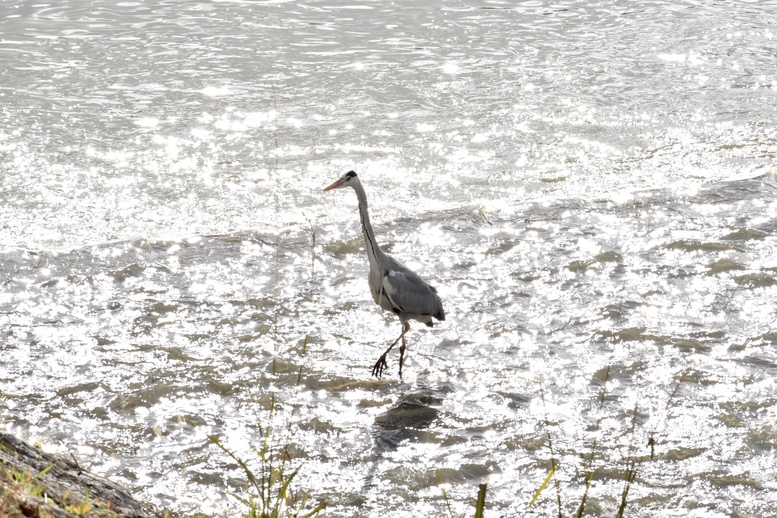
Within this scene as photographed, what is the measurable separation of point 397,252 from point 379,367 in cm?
167

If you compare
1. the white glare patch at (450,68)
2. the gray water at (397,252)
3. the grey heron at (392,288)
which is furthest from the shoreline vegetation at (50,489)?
the white glare patch at (450,68)

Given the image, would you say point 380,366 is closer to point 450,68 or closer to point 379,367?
point 379,367

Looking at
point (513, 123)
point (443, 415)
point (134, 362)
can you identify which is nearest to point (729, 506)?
point (443, 415)

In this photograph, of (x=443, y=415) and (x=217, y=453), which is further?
(x=443, y=415)

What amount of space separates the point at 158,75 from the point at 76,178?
2.51 metres

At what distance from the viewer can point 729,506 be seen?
431 centimetres

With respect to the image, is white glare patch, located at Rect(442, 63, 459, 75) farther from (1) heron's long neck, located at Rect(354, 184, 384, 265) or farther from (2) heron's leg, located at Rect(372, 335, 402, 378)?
(2) heron's leg, located at Rect(372, 335, 402, 378)

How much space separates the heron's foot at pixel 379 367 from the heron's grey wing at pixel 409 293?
32 centimetres

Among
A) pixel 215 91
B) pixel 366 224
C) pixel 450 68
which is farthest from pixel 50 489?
pixel 450 68

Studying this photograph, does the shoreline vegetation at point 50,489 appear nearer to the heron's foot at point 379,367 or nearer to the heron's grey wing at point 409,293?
the heron's foot at point 379,367

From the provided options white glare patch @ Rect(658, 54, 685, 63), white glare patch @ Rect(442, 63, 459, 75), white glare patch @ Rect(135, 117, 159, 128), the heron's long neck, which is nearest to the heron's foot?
the heron's long neck

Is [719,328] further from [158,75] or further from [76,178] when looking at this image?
[158,75]

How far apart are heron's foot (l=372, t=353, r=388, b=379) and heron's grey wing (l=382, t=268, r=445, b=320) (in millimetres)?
316

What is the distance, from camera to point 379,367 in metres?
5.46
